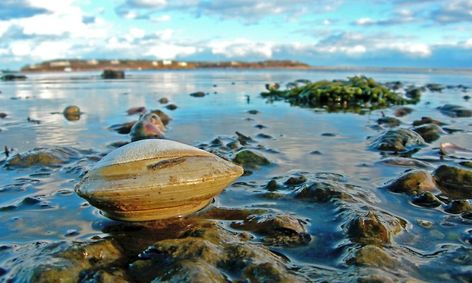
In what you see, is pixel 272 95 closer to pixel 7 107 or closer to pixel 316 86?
pixel 316 86

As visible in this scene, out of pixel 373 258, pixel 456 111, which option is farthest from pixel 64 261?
pixel 456 111

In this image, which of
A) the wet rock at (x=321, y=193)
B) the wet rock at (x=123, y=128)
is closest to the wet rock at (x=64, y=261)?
the wet rock at (x=321, y=193)

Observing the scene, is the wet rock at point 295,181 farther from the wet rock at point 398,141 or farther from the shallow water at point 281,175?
the wet rock at point 398,141

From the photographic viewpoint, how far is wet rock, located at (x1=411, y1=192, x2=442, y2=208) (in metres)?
4.21

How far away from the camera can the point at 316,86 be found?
15523mm

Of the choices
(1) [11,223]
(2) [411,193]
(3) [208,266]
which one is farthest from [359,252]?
(1) [11,223]

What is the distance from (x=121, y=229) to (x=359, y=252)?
189 centimetres

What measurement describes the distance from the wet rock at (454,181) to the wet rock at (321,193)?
114 cm

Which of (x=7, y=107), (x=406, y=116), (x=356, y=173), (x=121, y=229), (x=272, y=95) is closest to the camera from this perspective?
(x=121, y=229)

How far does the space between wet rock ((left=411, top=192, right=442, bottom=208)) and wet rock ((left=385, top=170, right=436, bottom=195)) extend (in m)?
0.18

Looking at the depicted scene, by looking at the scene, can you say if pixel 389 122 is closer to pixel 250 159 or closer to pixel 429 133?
A: pixel 429 133

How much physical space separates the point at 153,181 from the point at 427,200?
2648 mm

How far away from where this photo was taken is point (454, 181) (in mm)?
4812

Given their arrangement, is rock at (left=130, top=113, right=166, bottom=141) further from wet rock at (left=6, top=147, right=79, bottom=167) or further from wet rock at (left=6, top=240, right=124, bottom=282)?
wet rock at (left=6, top=240, right=124, bottom=282)
